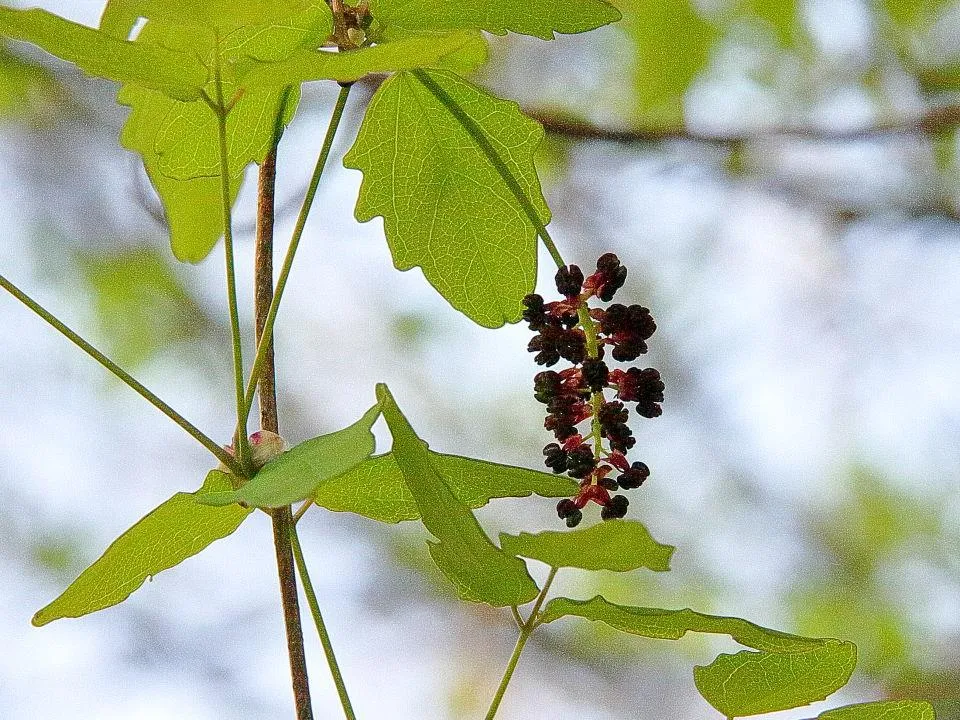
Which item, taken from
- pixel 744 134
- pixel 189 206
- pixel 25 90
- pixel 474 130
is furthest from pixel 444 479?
pixel 25 90

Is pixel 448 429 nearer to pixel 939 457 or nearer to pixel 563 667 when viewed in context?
pixel 563 667

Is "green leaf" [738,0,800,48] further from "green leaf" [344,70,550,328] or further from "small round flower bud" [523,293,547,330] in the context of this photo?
"small round flower bud" [523,293,547,330]

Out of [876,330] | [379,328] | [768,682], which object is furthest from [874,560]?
[768,682]

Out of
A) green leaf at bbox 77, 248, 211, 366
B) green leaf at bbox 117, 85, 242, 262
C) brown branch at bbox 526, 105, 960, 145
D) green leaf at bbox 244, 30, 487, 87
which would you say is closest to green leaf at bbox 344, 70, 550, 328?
green leaf at bbox 117, 85, 242, 262

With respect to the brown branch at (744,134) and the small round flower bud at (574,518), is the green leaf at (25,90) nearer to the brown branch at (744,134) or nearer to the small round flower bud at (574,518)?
the brown branch at (744,134)

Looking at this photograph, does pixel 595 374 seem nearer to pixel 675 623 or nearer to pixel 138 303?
pixel 675 623
